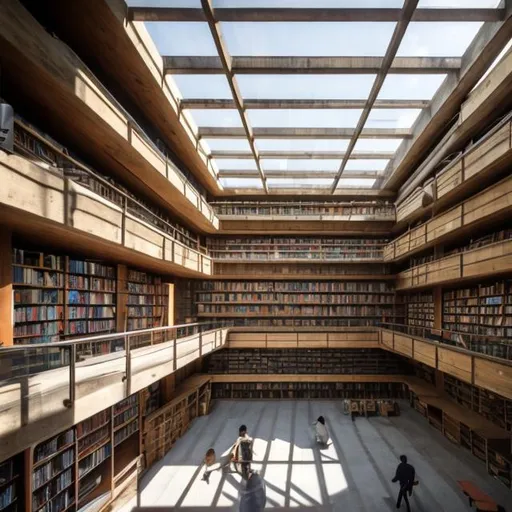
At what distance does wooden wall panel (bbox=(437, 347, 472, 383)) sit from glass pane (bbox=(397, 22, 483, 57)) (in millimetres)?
4040

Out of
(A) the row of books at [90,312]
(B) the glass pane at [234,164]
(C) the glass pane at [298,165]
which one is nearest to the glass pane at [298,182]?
(C) the glass pane at [298,165]

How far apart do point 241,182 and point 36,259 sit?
5.66 meters

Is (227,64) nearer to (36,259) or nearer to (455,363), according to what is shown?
(36,259)

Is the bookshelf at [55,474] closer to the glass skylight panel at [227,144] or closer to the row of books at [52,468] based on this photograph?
the row of books at [52,468]

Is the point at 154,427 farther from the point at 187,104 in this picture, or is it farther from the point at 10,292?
the point at 187,104

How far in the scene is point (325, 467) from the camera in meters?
5.38

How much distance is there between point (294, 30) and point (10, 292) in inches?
166

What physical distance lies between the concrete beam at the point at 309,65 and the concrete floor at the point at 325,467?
5.66 m

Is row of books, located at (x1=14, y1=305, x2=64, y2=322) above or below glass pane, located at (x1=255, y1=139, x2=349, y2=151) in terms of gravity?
below

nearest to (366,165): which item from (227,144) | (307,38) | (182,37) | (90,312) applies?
(227,144)

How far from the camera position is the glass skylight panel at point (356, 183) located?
8.60m

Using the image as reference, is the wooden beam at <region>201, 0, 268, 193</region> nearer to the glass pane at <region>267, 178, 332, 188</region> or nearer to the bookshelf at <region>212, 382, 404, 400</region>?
the glass pane at <region>267, 178, 332, 188</region>

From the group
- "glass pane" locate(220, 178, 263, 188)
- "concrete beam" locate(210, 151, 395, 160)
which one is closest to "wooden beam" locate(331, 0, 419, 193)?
"concrete beam" locate(210, 151, 395, 160)

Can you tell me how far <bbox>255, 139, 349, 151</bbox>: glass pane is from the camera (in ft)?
21.4
